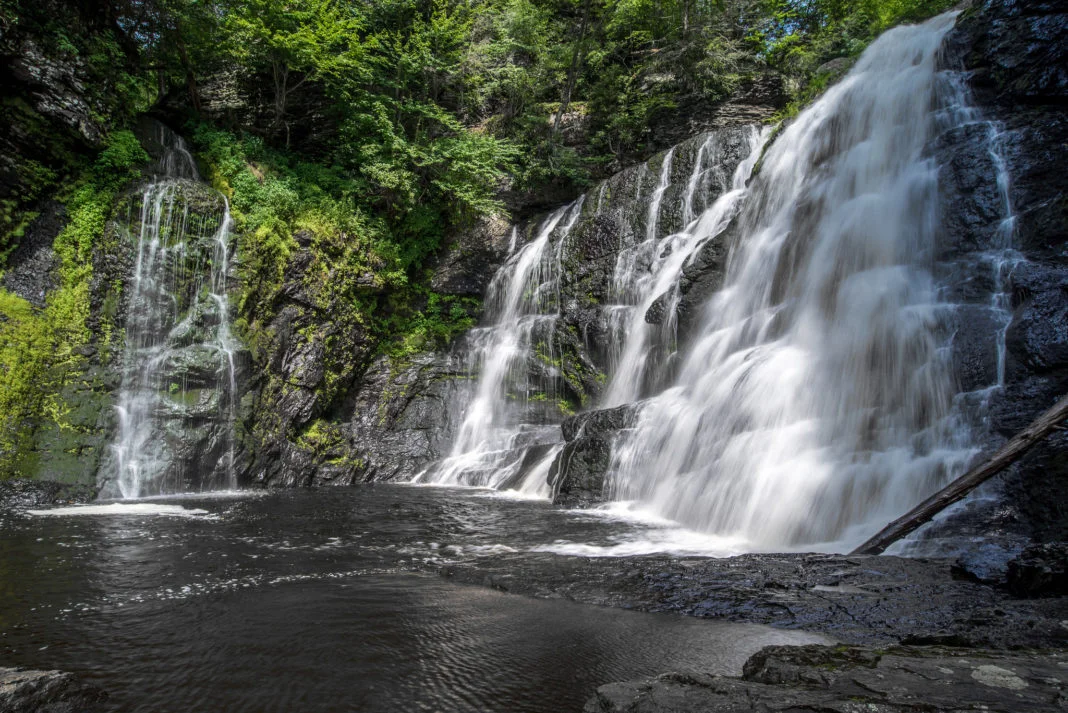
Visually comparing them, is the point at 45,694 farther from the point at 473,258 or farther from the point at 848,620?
the point at 473,258

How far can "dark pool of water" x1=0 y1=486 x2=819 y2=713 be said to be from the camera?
113 inches

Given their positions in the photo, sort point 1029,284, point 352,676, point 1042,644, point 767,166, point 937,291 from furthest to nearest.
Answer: point 767,166, point 937,291, point 1029,284, point 352,676, point 1042,644

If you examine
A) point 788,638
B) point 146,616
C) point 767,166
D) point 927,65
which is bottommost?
point 146,616

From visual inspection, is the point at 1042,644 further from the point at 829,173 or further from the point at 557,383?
the point at 557,383

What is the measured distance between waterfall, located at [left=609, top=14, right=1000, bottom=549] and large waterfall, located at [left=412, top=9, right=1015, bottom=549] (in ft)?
0.09

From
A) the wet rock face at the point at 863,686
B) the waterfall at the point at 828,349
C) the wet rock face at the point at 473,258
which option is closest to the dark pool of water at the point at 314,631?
the wet rock face at the point at 863,686

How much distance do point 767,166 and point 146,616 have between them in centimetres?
1299

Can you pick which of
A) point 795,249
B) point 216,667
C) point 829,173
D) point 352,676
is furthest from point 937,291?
point 216,667

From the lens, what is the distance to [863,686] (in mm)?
2082

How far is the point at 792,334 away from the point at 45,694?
30.8 ft

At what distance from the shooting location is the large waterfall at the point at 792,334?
21.9 ft

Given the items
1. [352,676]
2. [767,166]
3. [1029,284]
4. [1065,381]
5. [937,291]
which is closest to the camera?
[352,676]

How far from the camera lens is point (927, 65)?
1012 centimetres

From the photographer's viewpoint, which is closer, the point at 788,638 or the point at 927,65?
the point at 788,638
